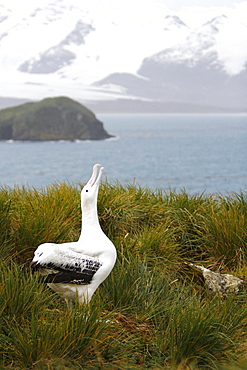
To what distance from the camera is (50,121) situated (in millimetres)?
93562

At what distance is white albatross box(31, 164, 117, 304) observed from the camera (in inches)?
129

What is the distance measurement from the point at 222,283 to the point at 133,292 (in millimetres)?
939

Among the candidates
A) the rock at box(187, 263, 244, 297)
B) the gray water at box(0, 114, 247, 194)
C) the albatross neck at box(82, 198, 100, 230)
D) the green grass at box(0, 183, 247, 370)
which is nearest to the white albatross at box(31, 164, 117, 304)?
the albatross neck at box(82, 198, 100, 230)

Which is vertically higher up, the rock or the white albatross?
the white albatross

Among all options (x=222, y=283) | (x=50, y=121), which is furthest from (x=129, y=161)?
(x=222, y=283)

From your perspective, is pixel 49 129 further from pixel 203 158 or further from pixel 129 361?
pixel 129 361

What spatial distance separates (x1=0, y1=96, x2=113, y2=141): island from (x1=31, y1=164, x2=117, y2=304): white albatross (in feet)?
294

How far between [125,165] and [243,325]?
76321 millimetres

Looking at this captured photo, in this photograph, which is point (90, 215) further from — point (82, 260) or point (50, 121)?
point (50, 121)

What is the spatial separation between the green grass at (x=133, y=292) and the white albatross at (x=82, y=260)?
0.41ft

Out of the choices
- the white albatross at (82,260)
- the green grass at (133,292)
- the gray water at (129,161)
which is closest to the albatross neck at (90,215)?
the white albatross at (82,260)

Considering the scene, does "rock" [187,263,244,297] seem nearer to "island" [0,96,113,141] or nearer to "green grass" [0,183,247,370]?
"green grass" [0,183,247,370]

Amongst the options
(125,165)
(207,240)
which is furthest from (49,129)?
(207,240)

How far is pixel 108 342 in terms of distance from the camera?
10.6 ft
